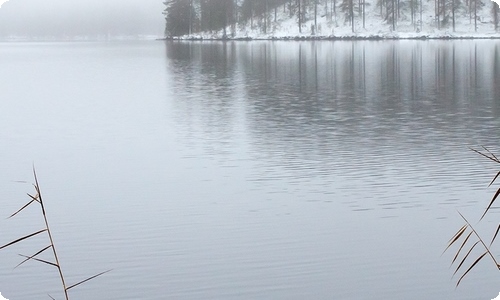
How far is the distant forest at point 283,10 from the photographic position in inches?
4166

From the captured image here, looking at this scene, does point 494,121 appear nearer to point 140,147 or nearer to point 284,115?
point 284,115

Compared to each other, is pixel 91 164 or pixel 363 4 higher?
pixel 363 4

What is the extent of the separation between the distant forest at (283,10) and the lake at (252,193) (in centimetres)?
7427

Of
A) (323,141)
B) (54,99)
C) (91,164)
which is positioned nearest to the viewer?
(91,164)

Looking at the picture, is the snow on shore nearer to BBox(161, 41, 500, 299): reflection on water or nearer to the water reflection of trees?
the water reflection of trees

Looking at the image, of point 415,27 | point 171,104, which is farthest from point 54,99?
point 415,27

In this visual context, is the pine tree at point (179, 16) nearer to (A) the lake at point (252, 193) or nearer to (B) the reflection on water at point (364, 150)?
(B) the reflection on water at point (364, 150)

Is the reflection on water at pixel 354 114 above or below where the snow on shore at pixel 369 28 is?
below

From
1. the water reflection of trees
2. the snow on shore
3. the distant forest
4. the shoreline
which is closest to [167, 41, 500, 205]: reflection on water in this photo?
the water reflection of trees

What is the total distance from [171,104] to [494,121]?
11941 millimetres

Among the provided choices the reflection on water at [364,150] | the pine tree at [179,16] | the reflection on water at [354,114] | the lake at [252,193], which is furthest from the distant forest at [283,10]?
→ the lake at [252,193]

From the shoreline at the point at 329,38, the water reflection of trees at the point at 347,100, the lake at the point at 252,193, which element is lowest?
the lake at the point at 252,193

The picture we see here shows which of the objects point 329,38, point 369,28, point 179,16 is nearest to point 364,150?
point 369,28

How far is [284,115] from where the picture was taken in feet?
89.5
